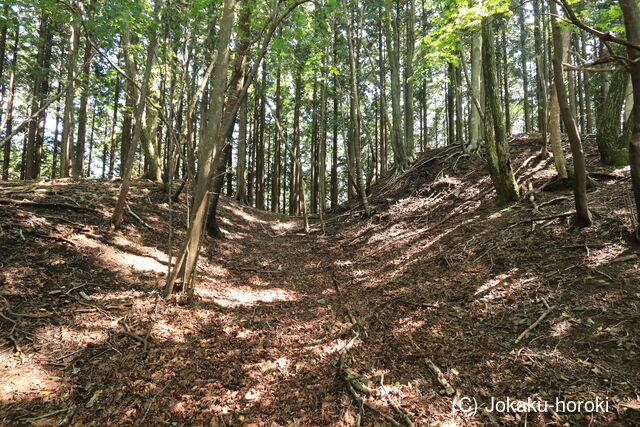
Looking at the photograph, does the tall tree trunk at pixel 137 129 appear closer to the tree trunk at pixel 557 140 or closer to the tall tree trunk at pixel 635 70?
the tall tree trunk at pixel 635 70

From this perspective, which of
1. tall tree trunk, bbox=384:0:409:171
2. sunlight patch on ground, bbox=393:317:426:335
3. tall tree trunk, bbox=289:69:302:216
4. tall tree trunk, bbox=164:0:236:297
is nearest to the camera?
sunlight patch on ground, bbox=393:317:426:335

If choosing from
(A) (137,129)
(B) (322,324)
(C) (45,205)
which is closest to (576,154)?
(B) (322,324)

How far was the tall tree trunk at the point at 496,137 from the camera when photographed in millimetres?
6754

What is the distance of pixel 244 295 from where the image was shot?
17.7 ft

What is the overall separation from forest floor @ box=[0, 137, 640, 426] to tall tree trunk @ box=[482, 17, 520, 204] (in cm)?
50

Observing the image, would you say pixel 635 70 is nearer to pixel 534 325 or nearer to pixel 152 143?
pixel 534 325

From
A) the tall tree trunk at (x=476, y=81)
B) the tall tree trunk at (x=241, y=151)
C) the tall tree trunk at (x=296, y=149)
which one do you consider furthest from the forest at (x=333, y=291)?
the tall tree trunk at (x=296, y=149)

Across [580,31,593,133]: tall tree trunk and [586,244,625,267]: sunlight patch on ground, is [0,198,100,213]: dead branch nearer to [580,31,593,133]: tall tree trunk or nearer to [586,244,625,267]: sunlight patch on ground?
[586,244,625,267]: sunlight patch on ground

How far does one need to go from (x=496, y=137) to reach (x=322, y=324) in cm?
587

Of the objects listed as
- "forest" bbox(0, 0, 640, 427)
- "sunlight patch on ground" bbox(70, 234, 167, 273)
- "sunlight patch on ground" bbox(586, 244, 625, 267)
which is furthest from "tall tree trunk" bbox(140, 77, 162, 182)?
"sunlight patch on ground" bbox(586, 244, 625, 267)

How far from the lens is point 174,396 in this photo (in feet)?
8.98

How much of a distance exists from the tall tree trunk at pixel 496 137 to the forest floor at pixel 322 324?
50cm

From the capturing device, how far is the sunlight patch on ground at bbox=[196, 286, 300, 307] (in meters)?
4.91

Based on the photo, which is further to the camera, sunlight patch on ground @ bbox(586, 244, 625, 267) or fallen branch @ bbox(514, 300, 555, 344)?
sunlight patch on ground @ bbox(586, 244, 625, 267)
